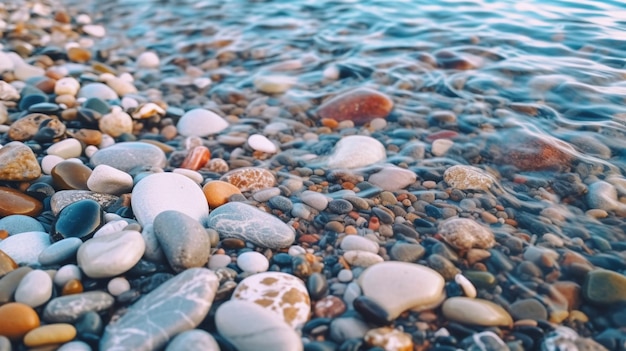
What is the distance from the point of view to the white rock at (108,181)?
2.54m

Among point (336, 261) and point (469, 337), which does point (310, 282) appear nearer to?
point (336, 261)

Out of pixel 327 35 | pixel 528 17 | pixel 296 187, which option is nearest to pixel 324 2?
pixel 327 35

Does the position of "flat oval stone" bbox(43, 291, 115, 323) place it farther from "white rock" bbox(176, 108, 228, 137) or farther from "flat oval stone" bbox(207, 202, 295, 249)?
"white rock" bbox(176, 108, 228, 137)

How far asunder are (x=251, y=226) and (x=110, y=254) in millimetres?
659

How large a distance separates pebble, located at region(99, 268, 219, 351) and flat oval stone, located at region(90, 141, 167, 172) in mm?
1332

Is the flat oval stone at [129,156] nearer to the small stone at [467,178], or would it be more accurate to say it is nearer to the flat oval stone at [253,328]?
the flat oval stone at [253,328]

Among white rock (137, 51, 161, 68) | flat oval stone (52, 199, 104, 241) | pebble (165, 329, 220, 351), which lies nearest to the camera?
pebble (165, 329, 220, 351)

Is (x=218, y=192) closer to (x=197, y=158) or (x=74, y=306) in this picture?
(x=197, y=158)

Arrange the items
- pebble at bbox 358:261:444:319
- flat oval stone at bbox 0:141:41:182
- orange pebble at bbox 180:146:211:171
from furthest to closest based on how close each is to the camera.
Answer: orange pebble at bbox 180:146:211:171 < flat oval stone at bbox 0:141:41:182 < pebble at bbox 358:261:444:319

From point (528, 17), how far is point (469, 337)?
509cm

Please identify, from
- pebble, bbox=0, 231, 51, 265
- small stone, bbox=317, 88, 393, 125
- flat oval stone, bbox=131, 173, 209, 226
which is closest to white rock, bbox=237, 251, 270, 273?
flat oval stone, bbox=131, 173, 209, 226

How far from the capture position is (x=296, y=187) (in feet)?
9.12

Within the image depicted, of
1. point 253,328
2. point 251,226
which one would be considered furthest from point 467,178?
point 253,328

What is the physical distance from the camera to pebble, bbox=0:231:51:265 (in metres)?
2.02
